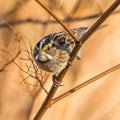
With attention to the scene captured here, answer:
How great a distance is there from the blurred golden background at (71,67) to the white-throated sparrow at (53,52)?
27 centimetres

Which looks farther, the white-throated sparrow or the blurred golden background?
the blurred golden background

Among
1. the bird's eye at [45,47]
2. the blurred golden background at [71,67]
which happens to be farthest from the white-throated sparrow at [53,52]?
the blurred golden background at [71,67]

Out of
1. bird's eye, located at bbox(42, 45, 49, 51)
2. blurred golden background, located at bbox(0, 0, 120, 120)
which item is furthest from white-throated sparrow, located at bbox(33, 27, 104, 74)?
blurred golden background, located at bbox(0, 0, 120, 120)

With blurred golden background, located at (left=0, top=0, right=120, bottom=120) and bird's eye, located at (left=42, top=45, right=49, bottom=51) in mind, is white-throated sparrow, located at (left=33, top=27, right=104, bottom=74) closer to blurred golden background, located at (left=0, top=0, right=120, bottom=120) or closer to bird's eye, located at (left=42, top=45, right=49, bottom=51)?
bird's eye, located at (left=42, top=45, right=49, bottom=51)

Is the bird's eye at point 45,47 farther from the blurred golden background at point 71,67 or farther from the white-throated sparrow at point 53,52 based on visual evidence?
the blurred golden background at point 71,67

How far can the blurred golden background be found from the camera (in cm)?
101

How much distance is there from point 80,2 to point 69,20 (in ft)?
0.18

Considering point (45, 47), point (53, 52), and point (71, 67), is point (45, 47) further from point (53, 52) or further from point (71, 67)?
point (71, 67)

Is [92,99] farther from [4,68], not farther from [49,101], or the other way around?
[49,101]

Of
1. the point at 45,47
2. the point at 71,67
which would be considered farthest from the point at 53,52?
the point at 71,67

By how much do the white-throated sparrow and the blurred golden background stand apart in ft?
0.87

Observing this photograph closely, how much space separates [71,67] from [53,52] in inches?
14.6

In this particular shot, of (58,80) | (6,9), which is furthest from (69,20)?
(58,80)

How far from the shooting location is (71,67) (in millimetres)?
1067
